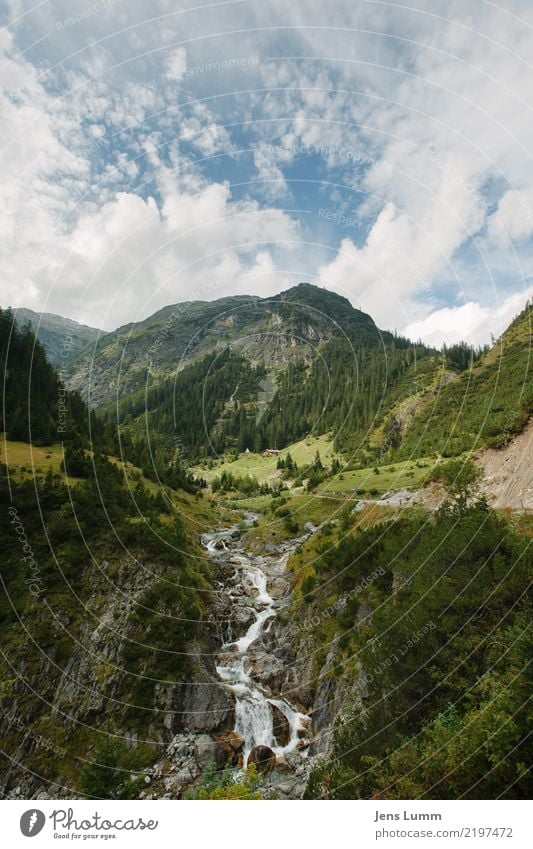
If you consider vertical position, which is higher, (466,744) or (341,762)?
(466,744)

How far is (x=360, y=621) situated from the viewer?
74.0 ft

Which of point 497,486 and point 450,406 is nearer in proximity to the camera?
point 497,486

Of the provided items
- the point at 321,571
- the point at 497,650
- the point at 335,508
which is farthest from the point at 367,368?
the point at 497,650

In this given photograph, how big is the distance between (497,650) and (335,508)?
36.1 m

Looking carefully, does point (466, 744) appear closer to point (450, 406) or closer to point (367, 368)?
point (450, 406)

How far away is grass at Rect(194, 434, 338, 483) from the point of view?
118 meters

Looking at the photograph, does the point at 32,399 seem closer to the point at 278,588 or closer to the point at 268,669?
the point at 278,588

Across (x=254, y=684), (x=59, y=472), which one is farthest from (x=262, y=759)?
(x=59, y=472)

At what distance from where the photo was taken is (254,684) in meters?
24.8

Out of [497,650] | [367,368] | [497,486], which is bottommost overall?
[497,650]

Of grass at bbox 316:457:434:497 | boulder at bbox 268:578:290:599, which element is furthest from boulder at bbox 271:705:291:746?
grass at bbox 316:457:434:497

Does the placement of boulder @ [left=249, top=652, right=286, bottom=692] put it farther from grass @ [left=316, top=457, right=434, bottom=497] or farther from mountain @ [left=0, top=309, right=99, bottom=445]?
mountain @ [left=0, top=309, right=99, bottom=445]
